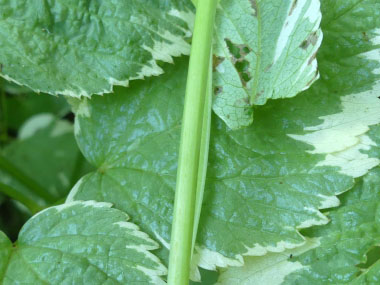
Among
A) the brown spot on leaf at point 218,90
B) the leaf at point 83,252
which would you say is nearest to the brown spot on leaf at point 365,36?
the brown spot on leaf at point 218,90

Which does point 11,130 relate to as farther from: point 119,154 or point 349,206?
point 349,206

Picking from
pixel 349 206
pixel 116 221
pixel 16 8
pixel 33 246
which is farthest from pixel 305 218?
pixel 16 8

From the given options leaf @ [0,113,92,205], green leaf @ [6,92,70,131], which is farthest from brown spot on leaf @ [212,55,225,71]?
green leaf @ [6,92,70,131]

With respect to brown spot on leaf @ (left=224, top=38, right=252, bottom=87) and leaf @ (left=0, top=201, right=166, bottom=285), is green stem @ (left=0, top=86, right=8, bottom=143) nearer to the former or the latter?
leaf @ (left=0, top=201, right=166, bottom=285)

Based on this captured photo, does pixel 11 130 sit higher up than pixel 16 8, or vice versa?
pixel 16 8

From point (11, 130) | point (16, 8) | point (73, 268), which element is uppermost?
point (16, 8)

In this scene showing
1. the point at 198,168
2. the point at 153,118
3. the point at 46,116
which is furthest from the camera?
the point at 46,116

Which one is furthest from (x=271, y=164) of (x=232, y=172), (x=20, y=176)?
(x=20, y=176)
